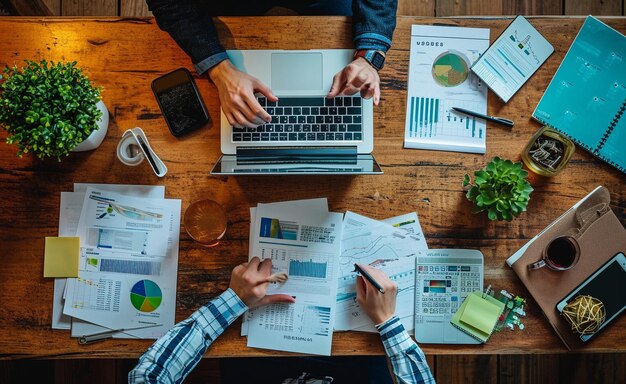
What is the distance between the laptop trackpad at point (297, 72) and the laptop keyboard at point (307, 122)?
34 mm

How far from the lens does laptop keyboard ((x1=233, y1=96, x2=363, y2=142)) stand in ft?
4.01

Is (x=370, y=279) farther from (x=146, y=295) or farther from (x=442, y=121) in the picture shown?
(x=146, y=295)

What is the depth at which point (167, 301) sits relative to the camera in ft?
4.08

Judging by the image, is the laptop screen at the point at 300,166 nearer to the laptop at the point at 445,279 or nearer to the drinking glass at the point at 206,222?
the drinking glass at the point at 206,222

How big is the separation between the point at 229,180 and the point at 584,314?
38.0 inches

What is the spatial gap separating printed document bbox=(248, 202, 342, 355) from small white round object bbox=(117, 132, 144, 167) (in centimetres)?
33

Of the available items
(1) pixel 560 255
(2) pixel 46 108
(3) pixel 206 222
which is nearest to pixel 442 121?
(1) pixel 560 255

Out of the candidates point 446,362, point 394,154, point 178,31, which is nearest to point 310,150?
point 394,154

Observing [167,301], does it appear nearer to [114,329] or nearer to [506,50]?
[114,329]

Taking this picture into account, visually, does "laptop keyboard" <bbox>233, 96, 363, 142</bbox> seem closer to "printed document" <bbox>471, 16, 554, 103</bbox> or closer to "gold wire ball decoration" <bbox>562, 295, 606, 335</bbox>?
"printed document" <bbox>471, 16, 554, 103</bbox>

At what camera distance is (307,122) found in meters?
1.23

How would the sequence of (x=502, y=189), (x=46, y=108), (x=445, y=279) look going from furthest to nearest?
(x=445, y=279) < (x=502, y=189) < (x=46, y=108)

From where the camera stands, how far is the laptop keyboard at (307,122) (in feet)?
4.01

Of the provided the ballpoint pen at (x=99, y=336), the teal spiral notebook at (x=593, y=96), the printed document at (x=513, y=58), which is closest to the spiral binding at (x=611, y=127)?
the teal spiral notebook at (x=593, y=96)
